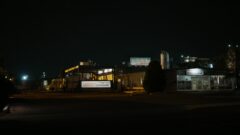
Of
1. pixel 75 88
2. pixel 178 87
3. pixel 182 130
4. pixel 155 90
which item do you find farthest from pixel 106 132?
pixel 75 88

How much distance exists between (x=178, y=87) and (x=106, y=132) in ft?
200

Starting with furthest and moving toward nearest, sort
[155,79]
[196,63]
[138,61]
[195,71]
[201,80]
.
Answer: [138,61], [196,63], [201,80], [195,71], [155,79]

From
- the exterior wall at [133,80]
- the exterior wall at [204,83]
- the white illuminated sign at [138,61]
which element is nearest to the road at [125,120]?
the exterior wall at [204,83]

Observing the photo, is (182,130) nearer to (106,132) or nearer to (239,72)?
(106,132)

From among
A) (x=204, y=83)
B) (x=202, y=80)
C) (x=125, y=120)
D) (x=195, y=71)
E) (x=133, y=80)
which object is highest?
(x=195, y=71)

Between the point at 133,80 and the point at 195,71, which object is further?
the point at 133,80

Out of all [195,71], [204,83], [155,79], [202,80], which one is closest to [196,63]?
[204,83]

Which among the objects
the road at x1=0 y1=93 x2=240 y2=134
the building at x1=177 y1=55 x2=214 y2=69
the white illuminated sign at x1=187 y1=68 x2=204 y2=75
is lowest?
the road at x1=0 y1=93 x2=240 y2=134

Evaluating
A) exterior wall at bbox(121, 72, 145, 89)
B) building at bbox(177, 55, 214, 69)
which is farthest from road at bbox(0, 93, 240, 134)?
building at bbox(177, 55, 214, 69)

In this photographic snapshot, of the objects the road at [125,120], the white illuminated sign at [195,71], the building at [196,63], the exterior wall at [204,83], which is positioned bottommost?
the road at [125,120]

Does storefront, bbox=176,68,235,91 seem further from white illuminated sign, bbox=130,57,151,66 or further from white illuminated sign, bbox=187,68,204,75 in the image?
white illuminated sign, bbox=130,57,151,66

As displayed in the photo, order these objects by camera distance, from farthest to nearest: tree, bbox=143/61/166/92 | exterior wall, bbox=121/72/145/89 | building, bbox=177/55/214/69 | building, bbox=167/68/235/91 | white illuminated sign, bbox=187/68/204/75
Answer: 1. building, bbox=177/55/214/69
2. exterior wall, bbox=121/72/145/89
3. white illuminated sign, bbox=187/68/204/75
4. building, bbox=167/68/235/91
5. tree, bbox=143/61/166/92

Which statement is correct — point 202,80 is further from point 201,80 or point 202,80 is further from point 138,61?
point 138,61

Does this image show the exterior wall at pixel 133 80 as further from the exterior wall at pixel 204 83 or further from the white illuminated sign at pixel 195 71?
the white illuminated sign at pixel 195 71
